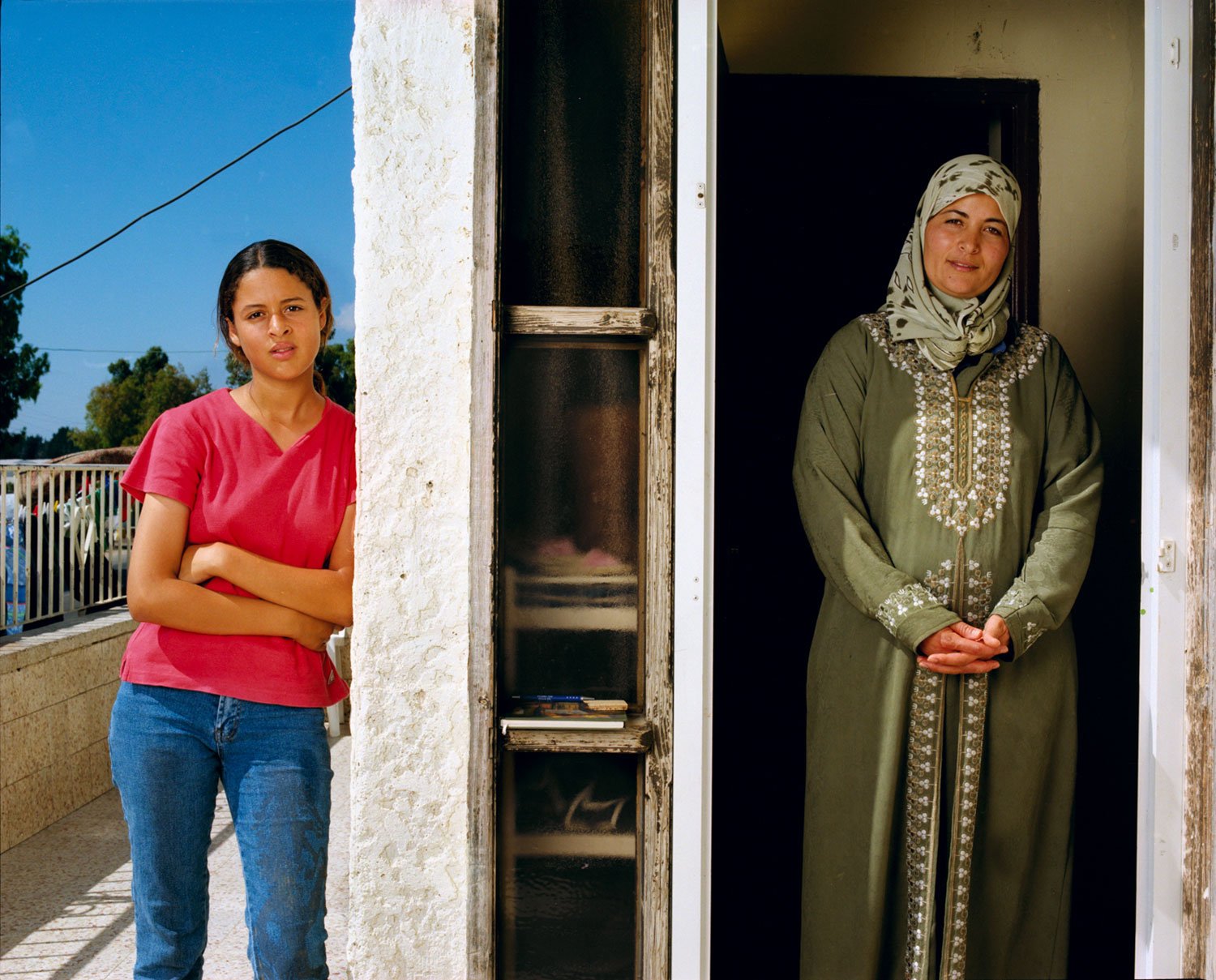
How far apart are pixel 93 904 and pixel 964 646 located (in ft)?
9.65

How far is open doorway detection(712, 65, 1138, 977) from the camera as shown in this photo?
2.99 metres

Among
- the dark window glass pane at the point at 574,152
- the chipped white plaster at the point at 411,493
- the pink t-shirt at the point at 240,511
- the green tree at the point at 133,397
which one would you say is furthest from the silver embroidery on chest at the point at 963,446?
the green tree at the point at 133,397

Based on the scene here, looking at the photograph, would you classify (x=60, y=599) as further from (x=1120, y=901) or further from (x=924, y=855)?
(x=1120, y=901)

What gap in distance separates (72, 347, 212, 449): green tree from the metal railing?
15.2 ft

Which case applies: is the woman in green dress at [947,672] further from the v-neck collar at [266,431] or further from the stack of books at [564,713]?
the v-neck collar at [266,431]

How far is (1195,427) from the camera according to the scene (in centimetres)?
197

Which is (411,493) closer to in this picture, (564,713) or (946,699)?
(564,713)

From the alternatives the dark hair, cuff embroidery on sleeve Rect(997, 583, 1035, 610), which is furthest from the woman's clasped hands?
the dark hair

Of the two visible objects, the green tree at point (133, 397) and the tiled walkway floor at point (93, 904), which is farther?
the green tree at point (133, 397)

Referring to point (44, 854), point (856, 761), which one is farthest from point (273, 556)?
point (44, 854)

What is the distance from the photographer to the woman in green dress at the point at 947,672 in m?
2.20

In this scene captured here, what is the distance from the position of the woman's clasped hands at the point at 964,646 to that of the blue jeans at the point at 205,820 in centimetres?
122

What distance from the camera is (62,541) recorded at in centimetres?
466

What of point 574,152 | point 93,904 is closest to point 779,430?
point 574,152
